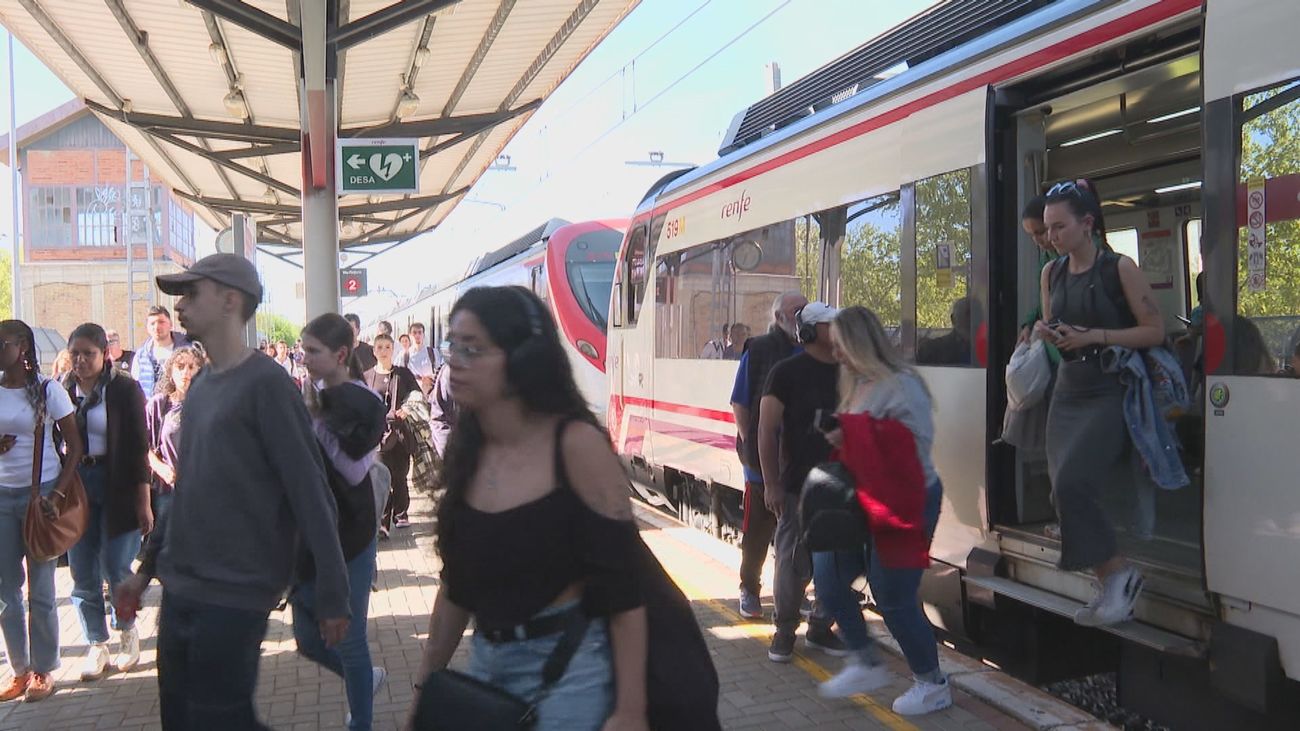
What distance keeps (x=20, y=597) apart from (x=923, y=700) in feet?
A: 13.7

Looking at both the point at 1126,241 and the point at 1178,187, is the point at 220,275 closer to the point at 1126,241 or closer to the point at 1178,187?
the point at 1178,187

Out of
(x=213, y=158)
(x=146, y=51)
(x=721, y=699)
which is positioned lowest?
(x=721, y=699)

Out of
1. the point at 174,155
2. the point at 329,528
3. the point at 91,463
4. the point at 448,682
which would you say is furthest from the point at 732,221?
the point at 174,155

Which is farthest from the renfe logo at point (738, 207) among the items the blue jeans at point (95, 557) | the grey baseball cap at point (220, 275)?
the grey baseball cap at point (220, 275)

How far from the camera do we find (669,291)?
29.8 feet

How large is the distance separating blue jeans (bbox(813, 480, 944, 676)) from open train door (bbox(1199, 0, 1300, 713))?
106cm

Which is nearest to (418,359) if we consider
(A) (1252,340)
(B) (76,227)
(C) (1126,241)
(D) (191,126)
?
(D) (191,126)

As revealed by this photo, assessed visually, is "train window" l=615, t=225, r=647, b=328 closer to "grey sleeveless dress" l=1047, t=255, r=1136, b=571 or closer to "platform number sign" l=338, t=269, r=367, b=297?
"grey sleeveless dress" l=1047, t=255, r=1136, b=571

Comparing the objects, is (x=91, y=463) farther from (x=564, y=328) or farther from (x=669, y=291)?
(x=564, y=328)

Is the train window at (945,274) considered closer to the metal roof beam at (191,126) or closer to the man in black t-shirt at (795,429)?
the man in black t-shirt at (795,429)

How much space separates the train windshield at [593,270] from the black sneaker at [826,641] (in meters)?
7.98

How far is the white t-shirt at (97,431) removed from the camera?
17.2ft

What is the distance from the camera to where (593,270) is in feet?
44.5

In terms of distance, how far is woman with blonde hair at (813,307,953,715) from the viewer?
4191 mm
